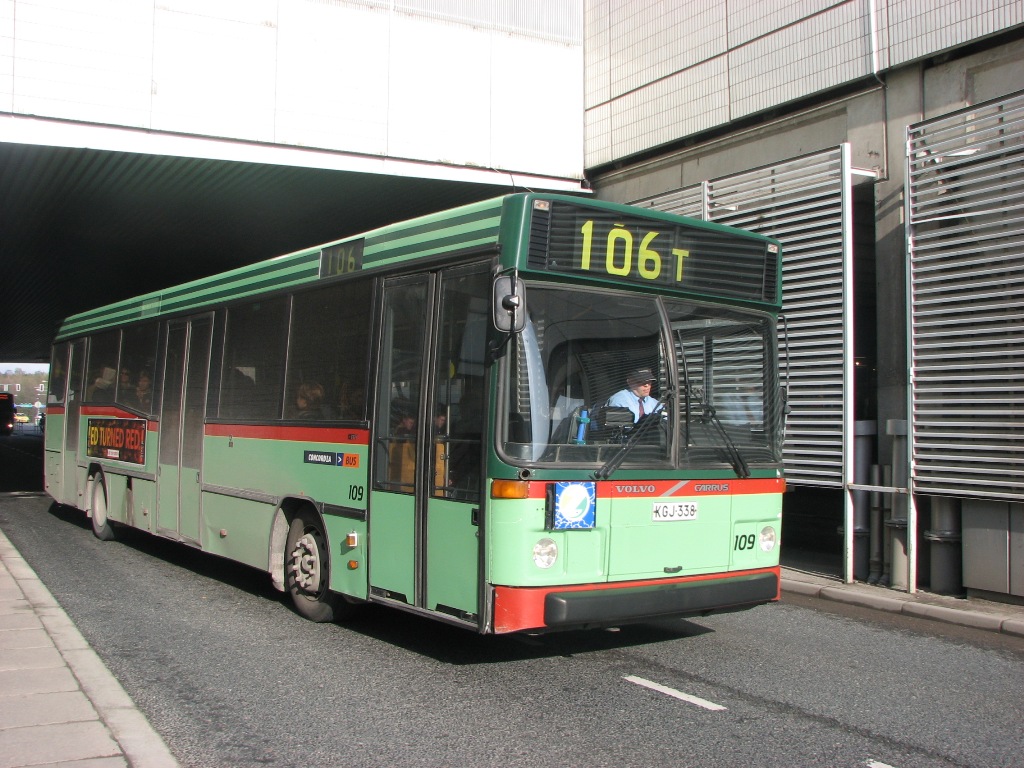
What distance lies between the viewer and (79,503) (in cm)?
1386

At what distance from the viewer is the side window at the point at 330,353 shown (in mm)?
7457

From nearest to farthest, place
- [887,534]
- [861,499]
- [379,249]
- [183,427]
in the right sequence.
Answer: [379,249]
[183,427]
[887,534]
[861,499]

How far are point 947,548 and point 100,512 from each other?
33.9ft

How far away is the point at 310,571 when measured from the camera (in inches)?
314

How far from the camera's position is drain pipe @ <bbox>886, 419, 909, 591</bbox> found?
33.7 ft

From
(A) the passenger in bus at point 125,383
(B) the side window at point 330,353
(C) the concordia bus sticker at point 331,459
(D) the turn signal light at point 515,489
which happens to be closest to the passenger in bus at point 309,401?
(B) the side window at point 330,353

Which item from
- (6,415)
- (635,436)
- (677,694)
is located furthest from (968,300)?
(6,415)

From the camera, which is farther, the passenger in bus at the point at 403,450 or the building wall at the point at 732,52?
the building wall at the point at 732,52

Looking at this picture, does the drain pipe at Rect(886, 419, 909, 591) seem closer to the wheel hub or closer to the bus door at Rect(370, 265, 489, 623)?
the bus door at Rect(370, 265, 489, 623)

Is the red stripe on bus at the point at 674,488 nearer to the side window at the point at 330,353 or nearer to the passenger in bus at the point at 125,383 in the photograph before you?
the side window at the point at 330,353

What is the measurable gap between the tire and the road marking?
Answer: 2.59m

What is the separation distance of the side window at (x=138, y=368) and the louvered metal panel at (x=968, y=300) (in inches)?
331

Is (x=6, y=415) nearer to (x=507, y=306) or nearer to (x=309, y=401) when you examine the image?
(x=309, y=401)

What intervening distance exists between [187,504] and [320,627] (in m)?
3.04
